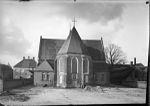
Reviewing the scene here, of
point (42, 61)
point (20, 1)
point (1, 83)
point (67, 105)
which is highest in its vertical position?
point (20, 1)

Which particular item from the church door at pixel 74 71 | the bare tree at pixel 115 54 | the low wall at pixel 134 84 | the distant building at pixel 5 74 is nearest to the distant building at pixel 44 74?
the church door at pixel 74 71

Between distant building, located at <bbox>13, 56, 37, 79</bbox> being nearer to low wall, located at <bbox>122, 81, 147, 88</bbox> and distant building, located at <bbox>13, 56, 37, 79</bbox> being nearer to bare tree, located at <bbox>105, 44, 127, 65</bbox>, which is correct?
bare tree, located at <bbox>105, 44, 127, 65</bbox>

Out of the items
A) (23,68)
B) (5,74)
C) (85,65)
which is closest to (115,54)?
(23,68)

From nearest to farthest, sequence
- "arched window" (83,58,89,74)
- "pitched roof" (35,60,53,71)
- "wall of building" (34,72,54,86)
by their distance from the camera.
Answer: "wall of building" (34,72,54,86) < "pitched roof" (35,60,53,71) < "arched window" (83,58,89,74)

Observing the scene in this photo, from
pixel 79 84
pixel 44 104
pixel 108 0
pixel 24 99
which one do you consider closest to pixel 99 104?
pixel 44 104

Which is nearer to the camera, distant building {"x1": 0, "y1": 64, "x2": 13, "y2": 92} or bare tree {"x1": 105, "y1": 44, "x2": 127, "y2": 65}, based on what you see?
distant building {"x1": 0, "y1": 64, "x2": 13, "y2": 92}

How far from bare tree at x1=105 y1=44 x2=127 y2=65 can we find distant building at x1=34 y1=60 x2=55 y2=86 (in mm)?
3713

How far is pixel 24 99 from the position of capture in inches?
305

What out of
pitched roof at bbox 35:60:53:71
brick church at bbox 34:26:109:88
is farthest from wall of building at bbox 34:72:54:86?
pitched roof at bbox 35:60:53:71

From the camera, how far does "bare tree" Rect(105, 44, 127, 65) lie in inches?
327

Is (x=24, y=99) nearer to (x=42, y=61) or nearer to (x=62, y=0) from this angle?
(x=62, y=0)

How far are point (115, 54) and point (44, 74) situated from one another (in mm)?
4447

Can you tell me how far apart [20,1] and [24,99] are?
11.7 feet

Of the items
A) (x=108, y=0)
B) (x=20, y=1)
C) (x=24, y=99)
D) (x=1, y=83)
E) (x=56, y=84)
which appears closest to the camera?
(x=20, y=1)
